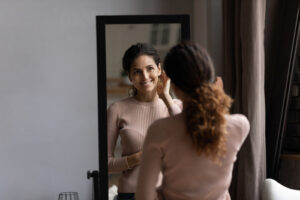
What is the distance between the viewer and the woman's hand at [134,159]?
6.42ft

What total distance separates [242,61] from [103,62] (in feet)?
2.57

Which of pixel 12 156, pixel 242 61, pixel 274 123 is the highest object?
pixel 242 61

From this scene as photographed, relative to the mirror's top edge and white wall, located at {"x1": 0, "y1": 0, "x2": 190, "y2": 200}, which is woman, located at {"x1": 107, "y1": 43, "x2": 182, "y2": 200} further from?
white wall, located at {"x1": 0, "y1": 0, "x2": 190, "y2": 200}

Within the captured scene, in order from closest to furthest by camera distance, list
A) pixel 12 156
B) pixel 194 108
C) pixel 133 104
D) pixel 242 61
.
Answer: pixel 194 108
pixel 133 104
pixel 242 61
pixel 12 156

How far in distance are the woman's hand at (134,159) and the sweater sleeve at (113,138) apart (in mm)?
44

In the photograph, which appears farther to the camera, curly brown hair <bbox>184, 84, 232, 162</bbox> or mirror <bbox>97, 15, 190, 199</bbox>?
mirror <bbox>97, 15, 190, 199</bbox>

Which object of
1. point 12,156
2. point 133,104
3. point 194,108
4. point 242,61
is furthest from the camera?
point 12,156

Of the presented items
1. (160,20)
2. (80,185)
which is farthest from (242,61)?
(80,185)

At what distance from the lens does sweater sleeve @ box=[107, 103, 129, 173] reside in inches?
80.3

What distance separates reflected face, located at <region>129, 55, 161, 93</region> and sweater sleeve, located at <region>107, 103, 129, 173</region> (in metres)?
0.15

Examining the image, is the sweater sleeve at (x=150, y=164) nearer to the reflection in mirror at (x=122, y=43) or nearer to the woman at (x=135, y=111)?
the woman at (x=135, y=111)

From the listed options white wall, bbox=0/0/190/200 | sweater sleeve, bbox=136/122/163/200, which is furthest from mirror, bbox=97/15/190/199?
white wall, bbox=0/0/190/200

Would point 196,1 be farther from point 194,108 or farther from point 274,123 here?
point 194,108

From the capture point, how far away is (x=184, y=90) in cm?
134
